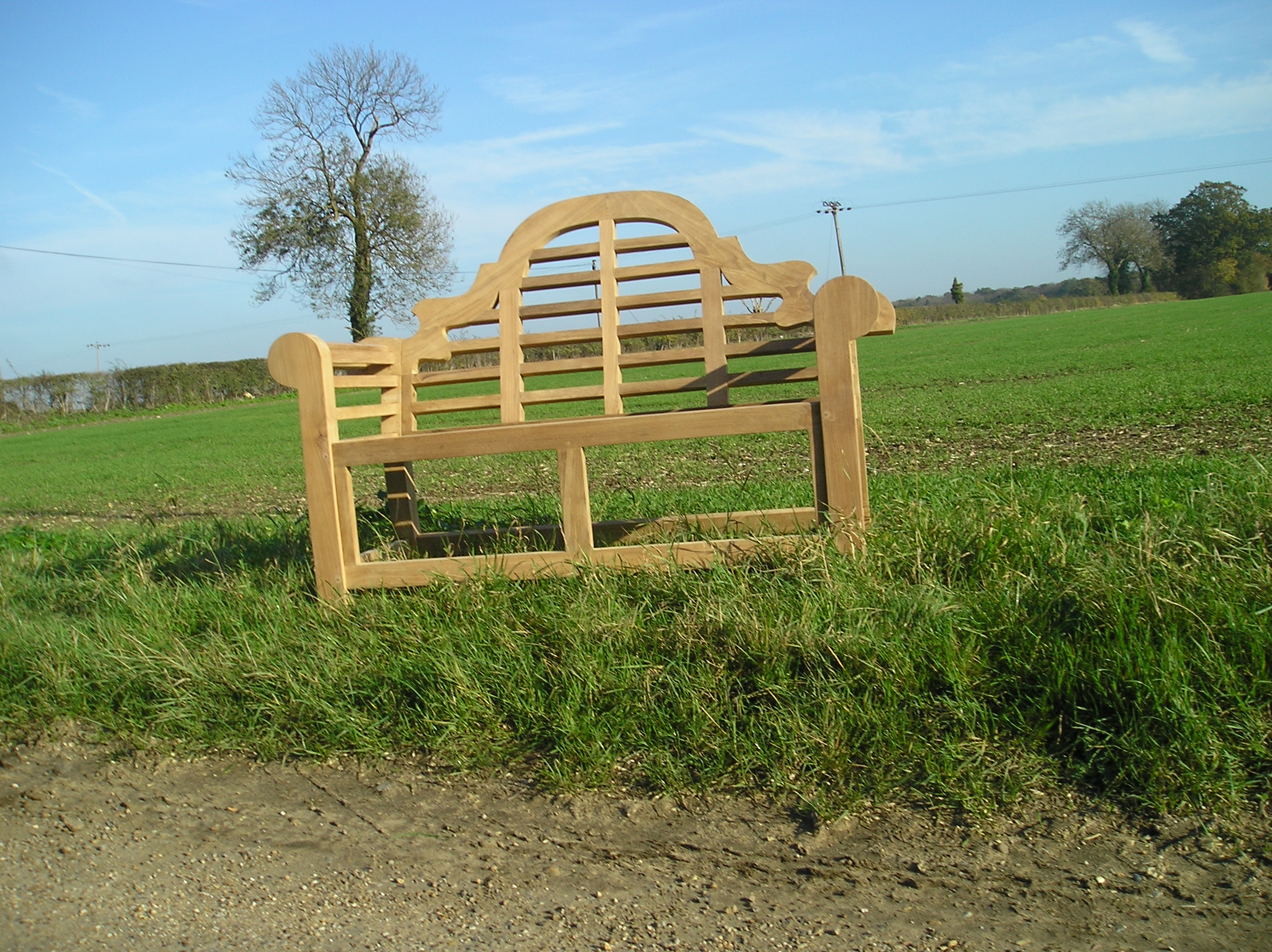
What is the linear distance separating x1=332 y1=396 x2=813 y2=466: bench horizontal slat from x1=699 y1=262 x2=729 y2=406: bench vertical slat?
42 cm

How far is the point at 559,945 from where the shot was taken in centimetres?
196

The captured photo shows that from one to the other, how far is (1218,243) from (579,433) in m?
99.3

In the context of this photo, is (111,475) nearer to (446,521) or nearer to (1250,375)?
(446,521)

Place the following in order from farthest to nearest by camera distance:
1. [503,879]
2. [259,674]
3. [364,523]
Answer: [364,523] → [259,674] → [503,879]

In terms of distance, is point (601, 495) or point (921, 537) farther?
point (601, 495)

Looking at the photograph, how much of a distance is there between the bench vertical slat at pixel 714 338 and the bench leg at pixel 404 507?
63.6 inches

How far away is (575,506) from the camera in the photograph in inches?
140

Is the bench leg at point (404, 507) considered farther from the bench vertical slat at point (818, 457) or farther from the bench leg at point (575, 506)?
the bench vertical slat at point (818, 457)

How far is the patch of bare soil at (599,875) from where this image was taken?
195 centimetres

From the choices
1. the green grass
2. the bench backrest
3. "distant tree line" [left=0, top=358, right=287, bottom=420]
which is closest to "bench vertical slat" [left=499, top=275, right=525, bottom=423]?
the bench backrest

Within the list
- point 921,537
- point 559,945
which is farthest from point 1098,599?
point 559,945

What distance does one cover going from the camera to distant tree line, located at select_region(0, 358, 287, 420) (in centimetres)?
3956

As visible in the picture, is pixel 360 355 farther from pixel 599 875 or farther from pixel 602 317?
pixel 599 875

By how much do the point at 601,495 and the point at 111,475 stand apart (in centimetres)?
1090
